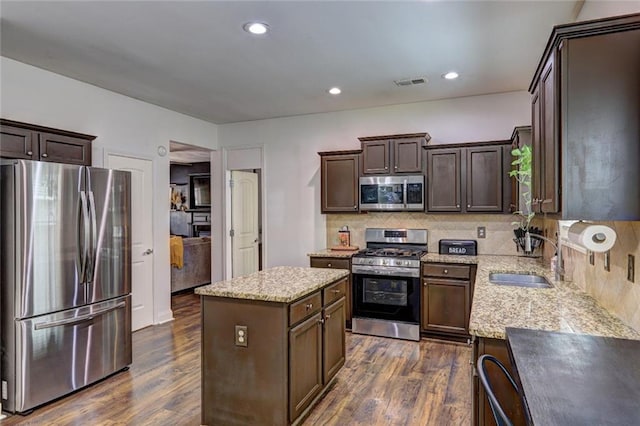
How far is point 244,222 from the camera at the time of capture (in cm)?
623

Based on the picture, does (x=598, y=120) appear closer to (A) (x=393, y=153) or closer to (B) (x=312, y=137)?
(A) (x=393, y=153)

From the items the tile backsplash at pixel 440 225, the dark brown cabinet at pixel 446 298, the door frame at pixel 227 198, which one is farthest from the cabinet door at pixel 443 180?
the door frame at pixel 227 198

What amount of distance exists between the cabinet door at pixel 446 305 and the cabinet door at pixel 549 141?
2229 millimetres

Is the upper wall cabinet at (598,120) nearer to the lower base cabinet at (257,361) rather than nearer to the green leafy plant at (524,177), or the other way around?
the green leafy plant at (524,177)

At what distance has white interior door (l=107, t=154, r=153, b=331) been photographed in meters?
4.51

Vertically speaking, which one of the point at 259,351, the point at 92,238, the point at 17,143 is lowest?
the point at 259,351

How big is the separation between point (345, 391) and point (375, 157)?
8.78 feet

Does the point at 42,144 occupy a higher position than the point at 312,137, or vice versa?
the point at 312,137

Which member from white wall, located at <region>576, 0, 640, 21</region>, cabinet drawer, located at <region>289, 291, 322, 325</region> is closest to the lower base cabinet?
cabinet drawer, located at <region>289, 291, 322, 325</region>

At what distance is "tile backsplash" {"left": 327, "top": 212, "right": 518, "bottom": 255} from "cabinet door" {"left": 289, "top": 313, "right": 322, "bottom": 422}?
2.46 metres

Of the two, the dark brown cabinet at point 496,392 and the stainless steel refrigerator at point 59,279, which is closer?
the dark brown cabinet at point 496,392

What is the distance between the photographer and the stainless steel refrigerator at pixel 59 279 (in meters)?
2.70

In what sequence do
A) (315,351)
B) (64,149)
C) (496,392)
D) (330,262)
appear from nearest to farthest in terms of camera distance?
(496,392) < (315,351) < (64,149) < (330,262)

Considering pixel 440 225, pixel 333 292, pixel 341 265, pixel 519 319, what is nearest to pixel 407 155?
pixel 440 225
